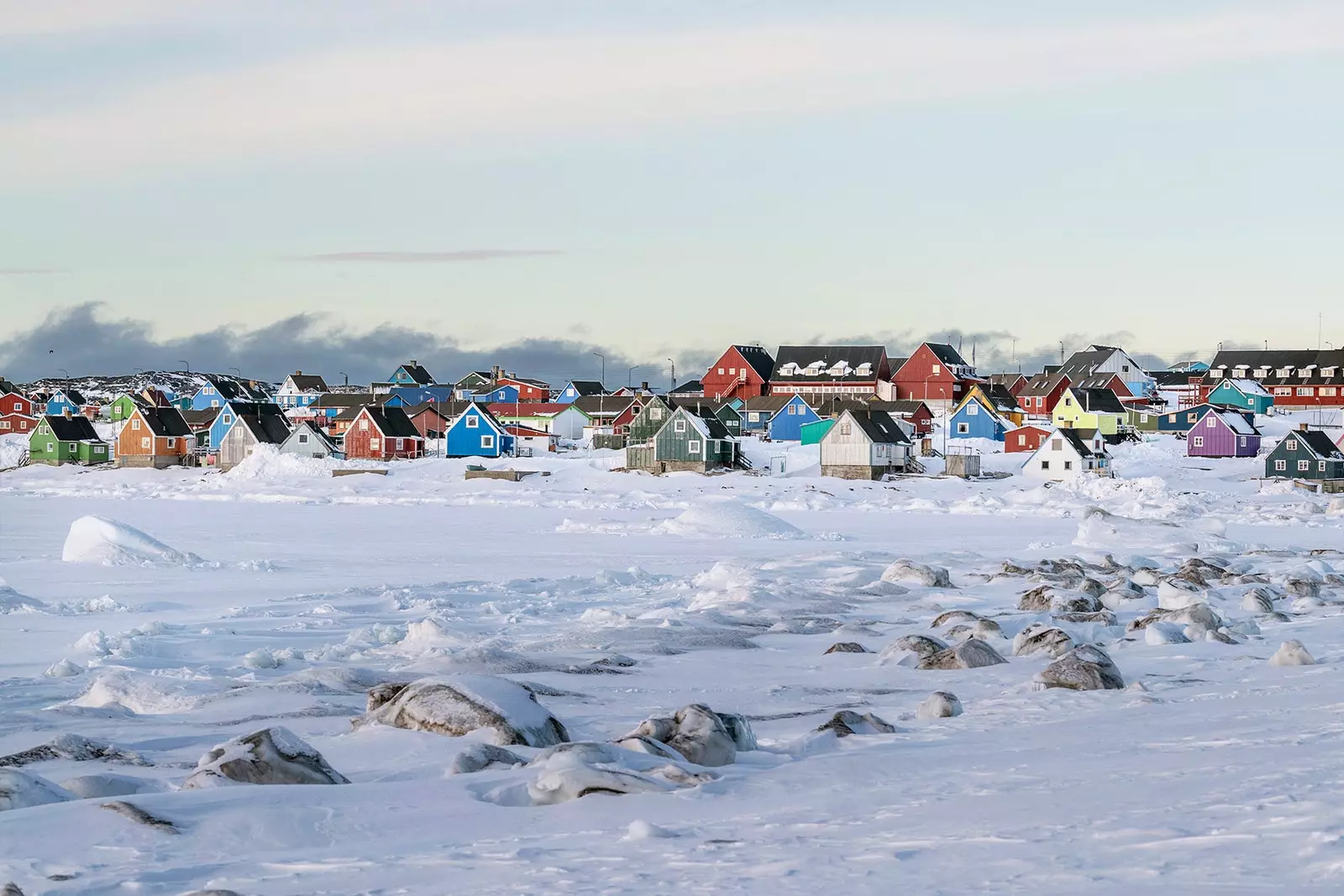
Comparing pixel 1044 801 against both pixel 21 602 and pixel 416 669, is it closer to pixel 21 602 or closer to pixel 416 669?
pixel 416 669

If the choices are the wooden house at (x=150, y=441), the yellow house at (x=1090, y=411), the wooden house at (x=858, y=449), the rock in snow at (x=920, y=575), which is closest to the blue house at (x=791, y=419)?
the yellow house at (x=1090, y=411)

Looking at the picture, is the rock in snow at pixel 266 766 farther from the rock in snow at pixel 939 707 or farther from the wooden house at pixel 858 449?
the wooden house at pixel 858 449

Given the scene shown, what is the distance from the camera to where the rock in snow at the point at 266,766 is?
8.13 m

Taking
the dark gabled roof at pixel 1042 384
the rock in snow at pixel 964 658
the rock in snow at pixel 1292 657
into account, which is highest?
the dark gabled roof at pixel 1042 384

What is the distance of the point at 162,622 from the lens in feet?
55.5

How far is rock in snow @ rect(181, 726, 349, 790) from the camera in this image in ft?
26.7

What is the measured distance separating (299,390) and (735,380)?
59545mm

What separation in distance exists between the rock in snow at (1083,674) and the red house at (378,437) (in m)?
69.9

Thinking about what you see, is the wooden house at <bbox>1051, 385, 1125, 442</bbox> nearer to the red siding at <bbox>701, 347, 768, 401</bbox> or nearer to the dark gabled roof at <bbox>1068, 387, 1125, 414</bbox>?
the dark gabled roof at <bbox>1068, 387, 1125, 414</bbox>

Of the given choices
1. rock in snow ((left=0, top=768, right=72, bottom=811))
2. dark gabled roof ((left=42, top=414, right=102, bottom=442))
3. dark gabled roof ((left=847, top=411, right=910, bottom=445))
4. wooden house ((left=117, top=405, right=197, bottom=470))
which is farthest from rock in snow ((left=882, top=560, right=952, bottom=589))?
dark gabled roof ((left=42, top=414, right=102, bottom=442))

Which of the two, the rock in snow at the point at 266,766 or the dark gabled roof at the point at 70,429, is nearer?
the rock in snow at the point at 266,766

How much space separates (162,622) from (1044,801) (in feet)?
40.2

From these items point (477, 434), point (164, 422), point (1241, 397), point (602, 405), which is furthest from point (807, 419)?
point (1241, 397)

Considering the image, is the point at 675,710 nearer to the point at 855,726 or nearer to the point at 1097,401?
the point at 855,726
